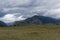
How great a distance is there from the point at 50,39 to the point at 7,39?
7885 mm

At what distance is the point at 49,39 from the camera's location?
114 ft

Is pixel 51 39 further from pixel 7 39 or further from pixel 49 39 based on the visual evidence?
pixel 7 39

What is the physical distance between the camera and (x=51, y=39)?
34562 mm

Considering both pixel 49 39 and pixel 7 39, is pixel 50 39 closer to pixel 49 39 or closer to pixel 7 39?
pixel 49 39

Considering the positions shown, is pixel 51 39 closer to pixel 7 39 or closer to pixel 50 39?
pixel 50 39

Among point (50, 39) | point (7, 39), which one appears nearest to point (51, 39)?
point (50, 39)

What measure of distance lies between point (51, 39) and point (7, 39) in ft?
26.4

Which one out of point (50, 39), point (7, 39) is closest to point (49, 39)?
point (50, 39)

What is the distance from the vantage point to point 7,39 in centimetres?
3459

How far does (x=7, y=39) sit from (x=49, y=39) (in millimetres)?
7694

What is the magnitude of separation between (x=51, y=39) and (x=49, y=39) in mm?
374

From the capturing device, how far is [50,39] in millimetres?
34750
